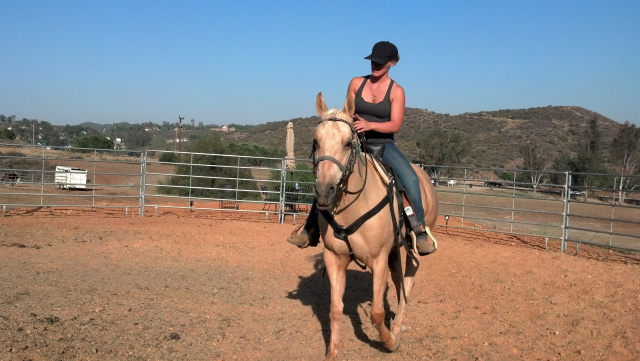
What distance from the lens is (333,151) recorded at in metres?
3.45

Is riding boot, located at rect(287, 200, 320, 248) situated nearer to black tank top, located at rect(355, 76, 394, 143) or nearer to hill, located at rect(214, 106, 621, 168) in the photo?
black tank top, located at rect(355, 76, 394, 143)

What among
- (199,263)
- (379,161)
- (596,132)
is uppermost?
(596,132)

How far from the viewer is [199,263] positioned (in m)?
8.27

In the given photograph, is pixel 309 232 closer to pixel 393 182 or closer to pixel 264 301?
pixel 393 182

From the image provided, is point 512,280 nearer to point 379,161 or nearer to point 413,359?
point 413,359

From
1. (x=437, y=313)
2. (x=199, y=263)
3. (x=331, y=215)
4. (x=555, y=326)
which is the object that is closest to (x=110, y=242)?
(x=199, y=263)

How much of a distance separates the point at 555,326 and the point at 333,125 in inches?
152

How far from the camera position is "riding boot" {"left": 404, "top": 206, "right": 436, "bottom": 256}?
454 cm

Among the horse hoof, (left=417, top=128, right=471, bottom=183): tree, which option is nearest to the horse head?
the horse hoof

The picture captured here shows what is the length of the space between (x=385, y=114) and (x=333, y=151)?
1168 mm

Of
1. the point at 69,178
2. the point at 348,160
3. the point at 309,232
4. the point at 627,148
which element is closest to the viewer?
the point at 348,160

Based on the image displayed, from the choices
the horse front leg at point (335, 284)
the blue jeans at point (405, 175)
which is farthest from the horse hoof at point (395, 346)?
the blue jeans at point (405, 175)

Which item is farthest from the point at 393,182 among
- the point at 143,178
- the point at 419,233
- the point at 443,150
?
the point at 443,150

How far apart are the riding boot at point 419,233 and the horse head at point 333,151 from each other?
1.01 metres
